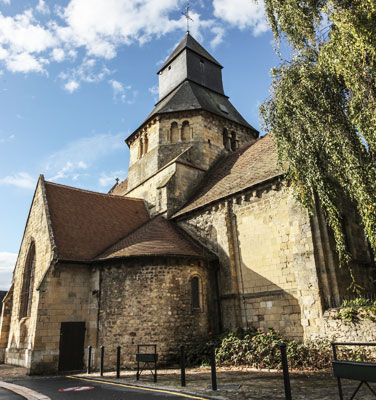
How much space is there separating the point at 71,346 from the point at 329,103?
12.4 meters

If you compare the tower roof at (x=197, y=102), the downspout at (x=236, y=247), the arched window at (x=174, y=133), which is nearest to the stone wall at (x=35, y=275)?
the downspout at (x=236, y=247)

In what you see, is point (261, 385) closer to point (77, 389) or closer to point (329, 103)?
point (77, 389)

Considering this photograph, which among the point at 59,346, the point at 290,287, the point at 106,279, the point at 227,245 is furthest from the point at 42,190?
the point at 290,287

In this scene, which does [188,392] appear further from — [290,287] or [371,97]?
[371,97]

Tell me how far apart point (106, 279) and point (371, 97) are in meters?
11.1

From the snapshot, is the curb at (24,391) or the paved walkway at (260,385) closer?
the paved walkway at (260,385)

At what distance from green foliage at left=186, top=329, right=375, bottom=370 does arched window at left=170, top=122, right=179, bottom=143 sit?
475 inches

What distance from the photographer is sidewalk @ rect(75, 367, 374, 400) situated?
5.79 m

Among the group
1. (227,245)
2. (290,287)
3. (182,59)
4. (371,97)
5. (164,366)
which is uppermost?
(182,59)

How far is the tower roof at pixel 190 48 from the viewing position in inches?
982

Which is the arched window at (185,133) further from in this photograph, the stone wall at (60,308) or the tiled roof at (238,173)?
the stone wall at (60,308)

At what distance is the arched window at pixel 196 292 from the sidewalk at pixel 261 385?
3.96 metres

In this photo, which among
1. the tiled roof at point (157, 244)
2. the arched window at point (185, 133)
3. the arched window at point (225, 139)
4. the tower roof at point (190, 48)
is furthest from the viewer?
the tower roof at point (190, 48)

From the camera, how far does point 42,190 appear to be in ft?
51.2
